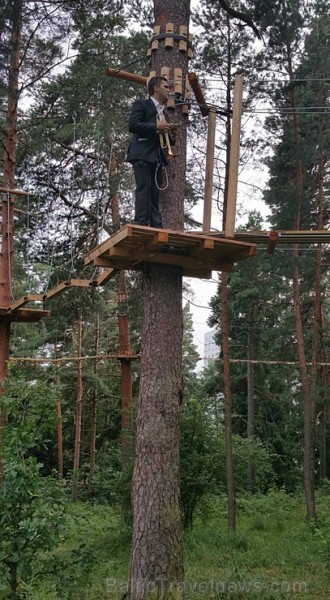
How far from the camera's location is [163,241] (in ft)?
12.0

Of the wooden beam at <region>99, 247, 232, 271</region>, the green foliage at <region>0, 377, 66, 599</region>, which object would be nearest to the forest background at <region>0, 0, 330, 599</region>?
the green foliage at <region>0, 377, 66, 599</region>

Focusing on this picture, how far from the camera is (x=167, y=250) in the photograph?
4.17 meters

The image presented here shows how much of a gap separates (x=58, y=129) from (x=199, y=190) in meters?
2.68

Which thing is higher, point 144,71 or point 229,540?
point 144,71

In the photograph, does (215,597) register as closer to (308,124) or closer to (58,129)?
(58,129)

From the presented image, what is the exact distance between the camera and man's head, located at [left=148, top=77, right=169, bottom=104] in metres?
4.27

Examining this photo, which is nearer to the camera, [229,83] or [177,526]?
[177,526]

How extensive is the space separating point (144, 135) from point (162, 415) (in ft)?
6.87

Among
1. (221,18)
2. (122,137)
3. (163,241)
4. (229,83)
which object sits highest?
(221,18)

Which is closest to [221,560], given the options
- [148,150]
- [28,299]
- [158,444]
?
[158,444]

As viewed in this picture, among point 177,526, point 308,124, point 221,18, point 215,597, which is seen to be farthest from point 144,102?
point 308,124

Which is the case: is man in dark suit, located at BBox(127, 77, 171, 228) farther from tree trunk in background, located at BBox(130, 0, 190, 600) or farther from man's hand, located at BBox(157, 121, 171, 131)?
tree trunk in background, located at BBox(130, 0, 190, 600)

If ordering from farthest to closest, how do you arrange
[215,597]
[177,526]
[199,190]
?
[199,190] < [215,597] < [177,526]

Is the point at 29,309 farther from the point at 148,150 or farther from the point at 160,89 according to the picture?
the point at 160,89
